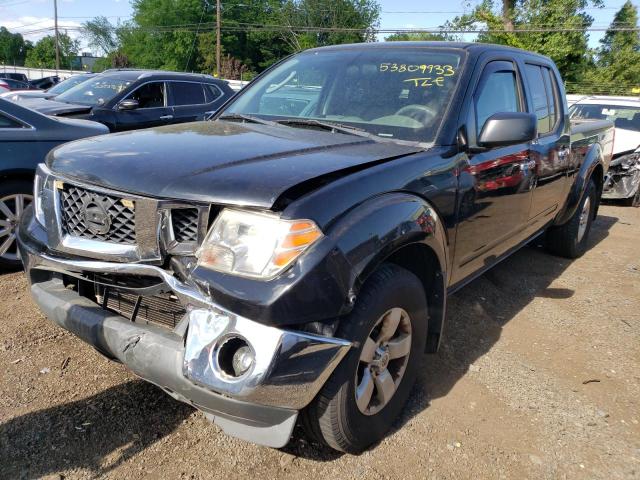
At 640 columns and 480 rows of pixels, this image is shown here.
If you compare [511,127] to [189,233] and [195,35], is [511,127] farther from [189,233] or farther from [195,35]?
[195,35]

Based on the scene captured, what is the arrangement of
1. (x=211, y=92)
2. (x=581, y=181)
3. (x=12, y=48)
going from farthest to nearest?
(x=12, y=48), (x=211, y=92), (x=581, y=181)

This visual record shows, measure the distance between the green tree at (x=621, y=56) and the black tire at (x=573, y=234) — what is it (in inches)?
1133

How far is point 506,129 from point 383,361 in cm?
141

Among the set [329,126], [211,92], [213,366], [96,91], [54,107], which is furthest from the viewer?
[211,92]

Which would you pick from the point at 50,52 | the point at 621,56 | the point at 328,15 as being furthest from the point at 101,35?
the point at 621,56

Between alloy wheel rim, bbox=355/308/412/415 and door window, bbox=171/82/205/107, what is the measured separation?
22.0 feet

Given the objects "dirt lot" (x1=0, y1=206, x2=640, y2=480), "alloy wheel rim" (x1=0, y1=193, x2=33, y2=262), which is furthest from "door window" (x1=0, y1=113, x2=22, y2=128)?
"dirt lot" (x1=0, y1=206, x2=640, y2=480)

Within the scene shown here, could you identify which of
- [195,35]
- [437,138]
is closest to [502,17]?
[437,138]


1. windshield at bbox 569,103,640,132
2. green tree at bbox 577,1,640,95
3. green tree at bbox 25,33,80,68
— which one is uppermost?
green tree at bbox 25,33,80,68

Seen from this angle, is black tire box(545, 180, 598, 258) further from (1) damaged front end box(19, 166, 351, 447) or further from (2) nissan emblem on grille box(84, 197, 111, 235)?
(2) nissan emblem on grille box(84, 197, 111, 235)

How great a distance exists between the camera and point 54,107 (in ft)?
24.3

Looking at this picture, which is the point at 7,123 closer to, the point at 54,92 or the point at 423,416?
the point at 423,416

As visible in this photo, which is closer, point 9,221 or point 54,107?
point 9,221

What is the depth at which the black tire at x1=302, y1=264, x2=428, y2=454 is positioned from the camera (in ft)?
6.95
